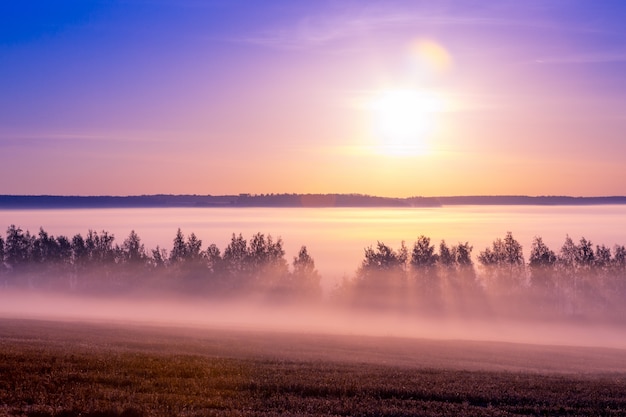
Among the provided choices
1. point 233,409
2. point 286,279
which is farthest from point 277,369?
point 286,279

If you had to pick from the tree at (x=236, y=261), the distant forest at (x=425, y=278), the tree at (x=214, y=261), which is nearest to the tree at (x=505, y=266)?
the distant forest at (x=425, y=278)

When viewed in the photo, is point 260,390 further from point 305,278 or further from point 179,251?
point 179,251

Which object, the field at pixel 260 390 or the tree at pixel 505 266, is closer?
→ the field at pixel 260 390

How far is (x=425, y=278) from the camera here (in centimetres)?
11231

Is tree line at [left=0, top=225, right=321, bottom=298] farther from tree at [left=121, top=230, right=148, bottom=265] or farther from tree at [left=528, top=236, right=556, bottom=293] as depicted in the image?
tree at [left=528, top=236, right=556, bottom=293]

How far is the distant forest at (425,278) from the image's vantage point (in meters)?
110

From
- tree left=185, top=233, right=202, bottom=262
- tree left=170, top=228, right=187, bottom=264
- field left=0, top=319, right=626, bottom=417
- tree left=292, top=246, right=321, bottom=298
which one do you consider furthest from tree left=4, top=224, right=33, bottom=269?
field left=0, top=319, right=626, bottom=417

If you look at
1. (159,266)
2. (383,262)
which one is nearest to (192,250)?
(159,266)

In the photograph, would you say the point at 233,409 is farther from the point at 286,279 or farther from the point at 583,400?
the point at 286,279

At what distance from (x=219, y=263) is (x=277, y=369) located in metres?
102

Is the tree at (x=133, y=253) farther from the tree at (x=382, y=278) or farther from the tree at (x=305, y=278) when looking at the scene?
the tree at (x=382, y=278)

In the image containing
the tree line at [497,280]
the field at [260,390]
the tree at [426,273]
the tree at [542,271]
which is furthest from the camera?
the tree at [426,273]

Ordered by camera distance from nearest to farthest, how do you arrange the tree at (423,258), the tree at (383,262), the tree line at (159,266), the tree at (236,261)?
the tree at (423,258), the tree at (383,262), the tree line at (159,266), the tree at (236,261)

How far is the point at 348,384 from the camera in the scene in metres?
20.4
